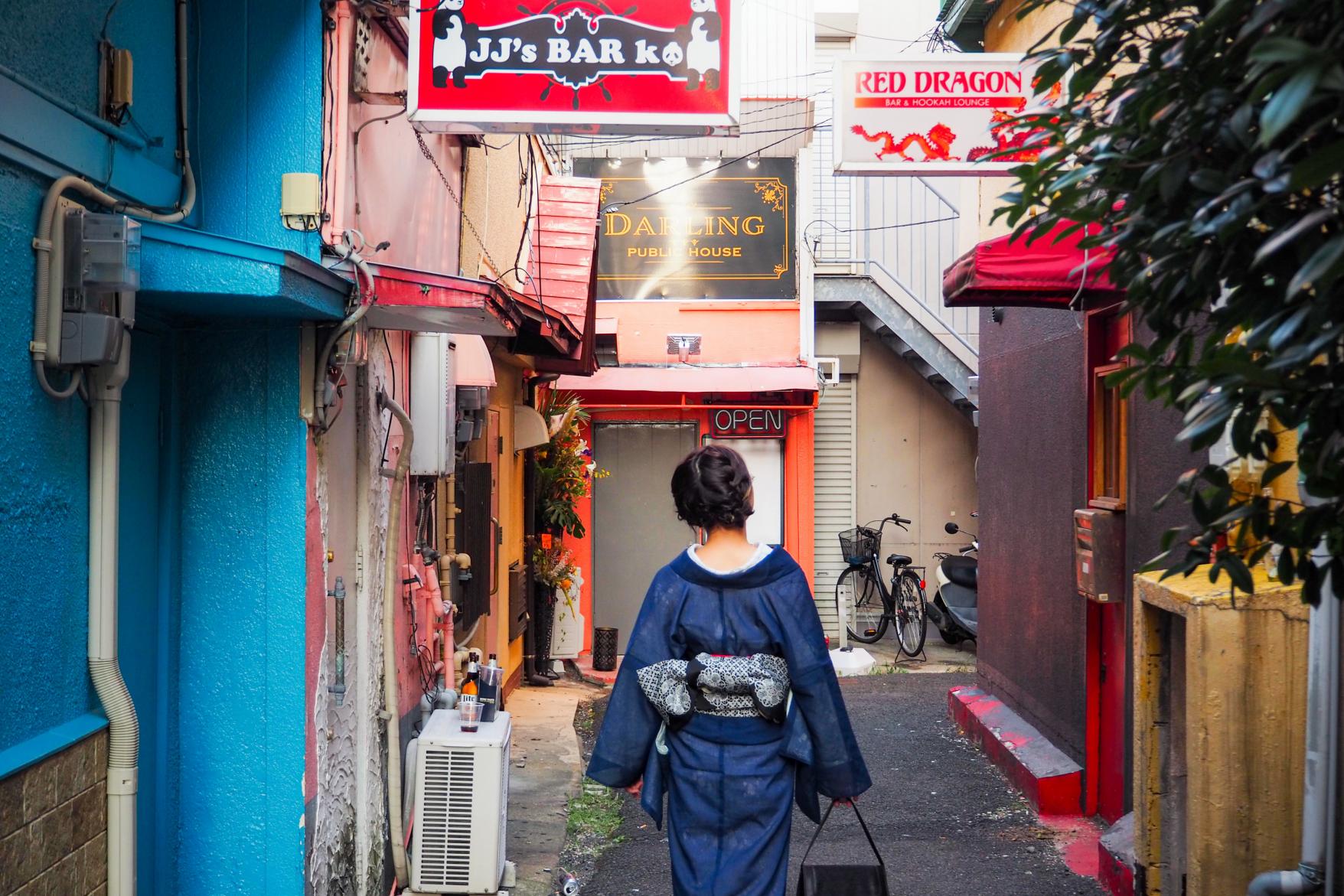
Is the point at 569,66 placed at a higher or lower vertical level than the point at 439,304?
higher

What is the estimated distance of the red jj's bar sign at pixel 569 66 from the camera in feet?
16.5

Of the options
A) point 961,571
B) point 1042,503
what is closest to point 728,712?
point 1042,503

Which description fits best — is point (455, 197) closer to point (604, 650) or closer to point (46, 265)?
point (46, 265)

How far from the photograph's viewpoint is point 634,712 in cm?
450

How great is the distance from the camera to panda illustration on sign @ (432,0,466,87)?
5031 millimetres

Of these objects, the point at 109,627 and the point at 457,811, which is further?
the point at 457,811

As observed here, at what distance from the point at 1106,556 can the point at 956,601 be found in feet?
23.7

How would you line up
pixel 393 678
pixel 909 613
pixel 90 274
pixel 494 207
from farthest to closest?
pixel 909 613 < pixel 494 207 < pixel 393 678 < pixel 90 274

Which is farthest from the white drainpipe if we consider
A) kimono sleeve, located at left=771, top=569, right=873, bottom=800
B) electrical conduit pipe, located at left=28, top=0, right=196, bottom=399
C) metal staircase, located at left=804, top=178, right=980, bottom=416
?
metal staircase, located at left=804, top=178, right=980, bottom=416

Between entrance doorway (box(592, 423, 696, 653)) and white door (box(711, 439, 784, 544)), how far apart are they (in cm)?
76

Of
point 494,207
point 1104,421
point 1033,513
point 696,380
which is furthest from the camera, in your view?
point 696,380

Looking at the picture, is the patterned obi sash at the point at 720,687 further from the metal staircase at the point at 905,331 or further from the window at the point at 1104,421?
the metal staircase at the point at 905,331

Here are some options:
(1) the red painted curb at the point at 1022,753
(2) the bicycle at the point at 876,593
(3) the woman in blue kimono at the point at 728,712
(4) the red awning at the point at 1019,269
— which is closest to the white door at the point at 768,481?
(2) the bicycle at the point at 876,593

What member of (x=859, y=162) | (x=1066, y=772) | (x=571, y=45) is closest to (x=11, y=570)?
(x=571, y=45)
